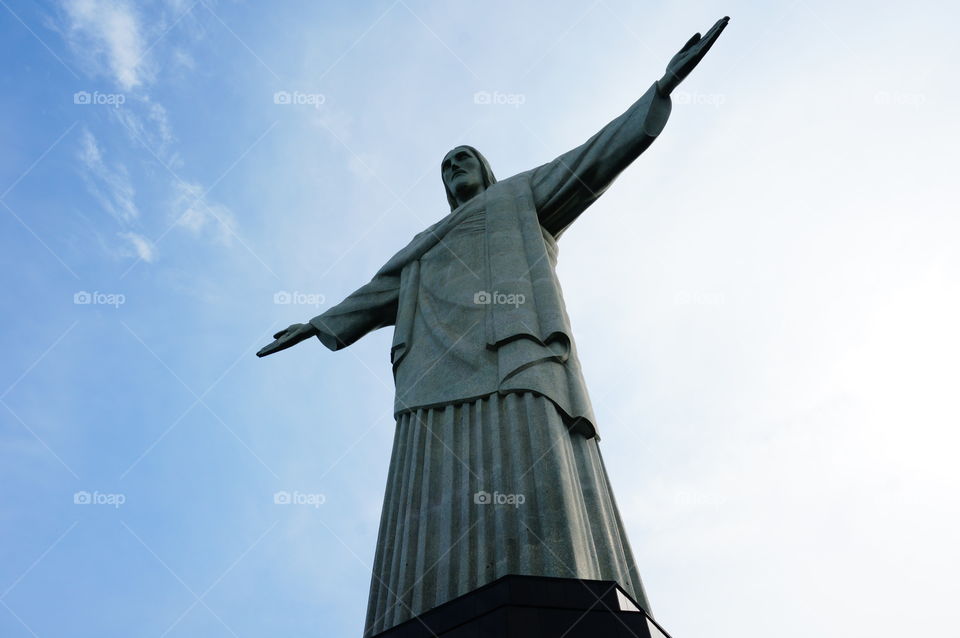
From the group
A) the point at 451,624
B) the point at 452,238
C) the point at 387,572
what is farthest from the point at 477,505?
the point at 452,238

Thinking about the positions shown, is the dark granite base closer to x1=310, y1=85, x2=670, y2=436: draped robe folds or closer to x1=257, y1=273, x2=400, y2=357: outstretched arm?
x1=310, y1=85, x2=670, y2=436: draped robe folds

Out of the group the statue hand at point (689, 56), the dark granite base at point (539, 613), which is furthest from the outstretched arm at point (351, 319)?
the dark granite base at point (539, 613)

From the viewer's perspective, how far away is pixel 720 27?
8.20m

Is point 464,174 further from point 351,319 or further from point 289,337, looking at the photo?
point 289,337

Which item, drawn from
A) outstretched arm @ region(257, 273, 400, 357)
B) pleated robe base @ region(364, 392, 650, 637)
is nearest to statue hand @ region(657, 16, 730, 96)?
pleated robe base @ region(364, 392, 650, 637)

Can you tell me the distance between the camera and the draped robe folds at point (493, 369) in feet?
19.9

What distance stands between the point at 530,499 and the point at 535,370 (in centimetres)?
139

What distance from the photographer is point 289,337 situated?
10039 millimetres

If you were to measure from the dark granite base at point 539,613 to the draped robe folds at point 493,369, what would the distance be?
23.9 inches

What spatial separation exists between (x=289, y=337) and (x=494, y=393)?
12.5 ft

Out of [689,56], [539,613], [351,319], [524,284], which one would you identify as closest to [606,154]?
[689,56]

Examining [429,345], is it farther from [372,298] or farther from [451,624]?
[451,624]

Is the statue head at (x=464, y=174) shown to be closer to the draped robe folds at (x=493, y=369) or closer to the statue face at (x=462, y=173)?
the statue face at (x=462, y=173)

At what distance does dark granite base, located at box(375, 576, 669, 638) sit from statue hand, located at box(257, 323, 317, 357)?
5.55 m
